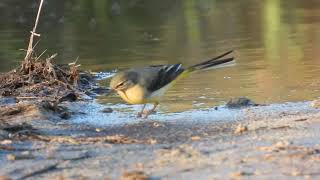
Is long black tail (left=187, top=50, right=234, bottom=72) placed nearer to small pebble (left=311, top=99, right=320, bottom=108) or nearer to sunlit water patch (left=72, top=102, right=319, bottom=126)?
sunlit water patch (left=72, top=102, right=319, bottom=126)

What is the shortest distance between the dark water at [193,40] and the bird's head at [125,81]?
1131mm

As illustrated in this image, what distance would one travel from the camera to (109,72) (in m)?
11.9

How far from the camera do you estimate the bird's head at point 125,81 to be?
7.67 meters

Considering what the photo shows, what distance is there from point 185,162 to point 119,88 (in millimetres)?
2519

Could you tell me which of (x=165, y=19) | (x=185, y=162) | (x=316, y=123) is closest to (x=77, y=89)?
(x=316, y=123)

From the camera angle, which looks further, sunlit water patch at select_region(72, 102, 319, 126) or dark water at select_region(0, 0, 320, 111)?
dark water at select_region(0, 0, 320, 111)

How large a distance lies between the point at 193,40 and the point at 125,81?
779 centimetres

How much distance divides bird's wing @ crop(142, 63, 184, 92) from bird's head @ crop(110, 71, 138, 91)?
0.14 m

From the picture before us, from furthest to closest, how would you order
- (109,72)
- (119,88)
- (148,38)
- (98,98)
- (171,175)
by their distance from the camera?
(148,38), (109,72), (98,98), (119,88), (171,175)

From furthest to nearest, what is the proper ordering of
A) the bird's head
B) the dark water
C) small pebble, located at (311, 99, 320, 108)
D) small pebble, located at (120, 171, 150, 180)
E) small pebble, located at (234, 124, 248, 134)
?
1. the dark water
2. small pebble, located at (311, 99, 320, 108)
3. the bird's head
4. small pebble, located at (234, 124, 248, 134)
5. small pebble, located at (120, 171, 150, 180)

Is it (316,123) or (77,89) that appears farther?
(77,89)

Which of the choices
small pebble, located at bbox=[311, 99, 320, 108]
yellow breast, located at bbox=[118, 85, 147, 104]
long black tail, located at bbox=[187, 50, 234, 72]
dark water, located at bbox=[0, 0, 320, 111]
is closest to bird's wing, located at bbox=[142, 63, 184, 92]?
yellow breast, located at bbox=[118, 85, 147, 104]

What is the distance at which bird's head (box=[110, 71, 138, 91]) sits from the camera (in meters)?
7.67

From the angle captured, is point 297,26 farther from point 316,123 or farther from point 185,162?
point 185,162
